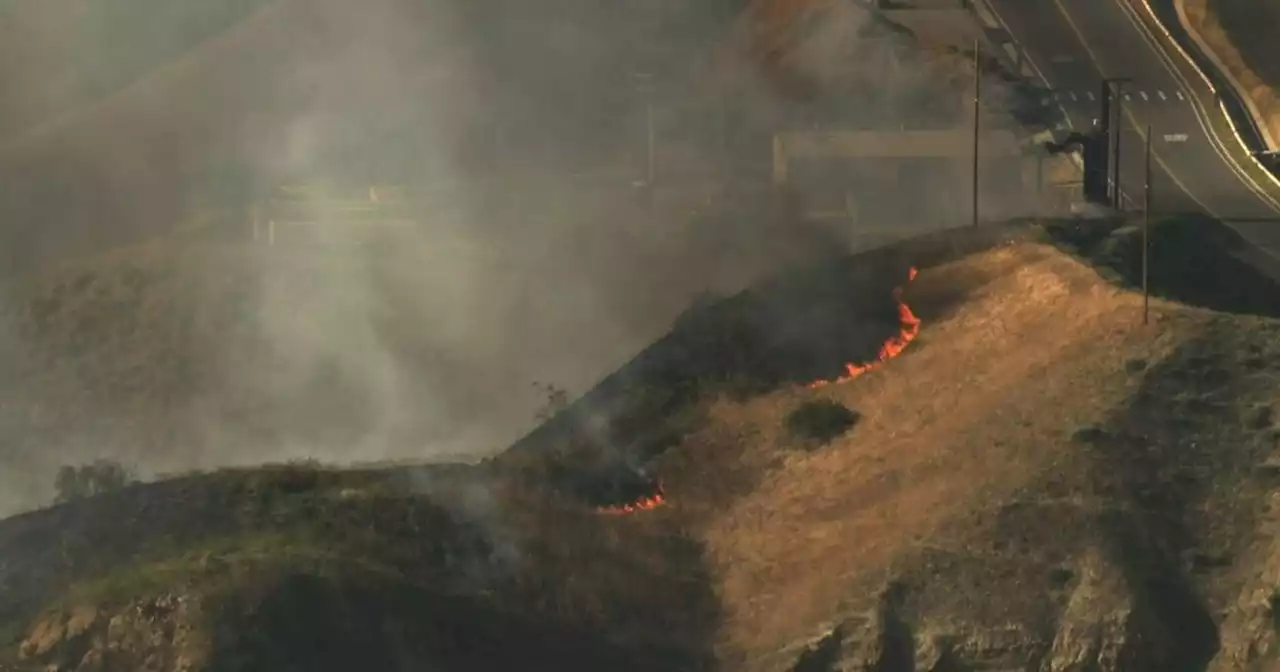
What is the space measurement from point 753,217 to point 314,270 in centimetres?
1548

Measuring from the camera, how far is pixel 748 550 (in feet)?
81.7

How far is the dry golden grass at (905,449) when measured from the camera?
2294cm

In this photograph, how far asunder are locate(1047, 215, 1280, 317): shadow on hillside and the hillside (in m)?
3.22

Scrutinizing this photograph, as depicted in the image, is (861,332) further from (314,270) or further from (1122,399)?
(314,270)

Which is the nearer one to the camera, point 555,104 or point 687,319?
point 687,319

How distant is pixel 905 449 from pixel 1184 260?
502 inches

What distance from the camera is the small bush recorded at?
1121 inches

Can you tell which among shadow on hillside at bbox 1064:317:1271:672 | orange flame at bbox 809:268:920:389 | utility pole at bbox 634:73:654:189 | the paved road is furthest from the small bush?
utility pole at bbox 634:73:654:189

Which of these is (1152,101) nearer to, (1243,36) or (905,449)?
(1243,36)

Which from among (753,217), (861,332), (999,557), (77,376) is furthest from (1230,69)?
(77,376)

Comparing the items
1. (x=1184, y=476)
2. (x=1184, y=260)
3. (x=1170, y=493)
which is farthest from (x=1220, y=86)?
(x=1170, y=493)

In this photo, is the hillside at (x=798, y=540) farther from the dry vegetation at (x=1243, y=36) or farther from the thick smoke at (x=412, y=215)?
the dry vegetation at (x=1243, y=36)

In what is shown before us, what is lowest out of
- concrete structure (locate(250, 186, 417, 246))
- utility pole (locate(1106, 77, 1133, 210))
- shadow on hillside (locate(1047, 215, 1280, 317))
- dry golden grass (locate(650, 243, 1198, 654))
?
dry golden grass (locate(650, 243, 1198, 654))

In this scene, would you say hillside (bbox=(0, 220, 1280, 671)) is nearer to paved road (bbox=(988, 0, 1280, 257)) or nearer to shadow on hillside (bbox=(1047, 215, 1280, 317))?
shadow on hillside (bbox=(1047, 215, 1280, 317))
